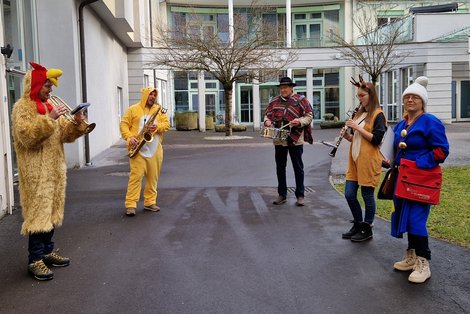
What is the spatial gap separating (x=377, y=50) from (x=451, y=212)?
22.5 m

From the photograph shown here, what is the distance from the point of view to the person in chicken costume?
190 inches

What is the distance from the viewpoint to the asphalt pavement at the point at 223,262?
4.36 m

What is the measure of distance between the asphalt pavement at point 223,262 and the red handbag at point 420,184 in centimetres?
76

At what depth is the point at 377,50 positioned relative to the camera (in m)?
28.9

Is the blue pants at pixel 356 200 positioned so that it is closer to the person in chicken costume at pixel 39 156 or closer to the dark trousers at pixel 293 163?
the dark trousers at pixel 293 163

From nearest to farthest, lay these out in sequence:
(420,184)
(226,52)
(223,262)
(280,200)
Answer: (420,184) → (223,262) → (280,200) → (226,52)

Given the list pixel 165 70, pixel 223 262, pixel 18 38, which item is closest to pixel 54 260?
pixel 223 262

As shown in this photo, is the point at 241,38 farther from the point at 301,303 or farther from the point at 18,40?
the point at 301,303

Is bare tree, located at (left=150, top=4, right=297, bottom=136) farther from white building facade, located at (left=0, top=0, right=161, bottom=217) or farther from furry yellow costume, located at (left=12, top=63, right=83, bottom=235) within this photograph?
furry yellow costume, located at (left=12, top=63, right=83, bottom=235)

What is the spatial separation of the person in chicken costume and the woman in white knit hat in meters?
3.11

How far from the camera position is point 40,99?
500 cm

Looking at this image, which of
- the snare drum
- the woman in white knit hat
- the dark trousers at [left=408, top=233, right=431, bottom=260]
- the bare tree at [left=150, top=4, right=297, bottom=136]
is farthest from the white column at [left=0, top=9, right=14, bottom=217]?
the bare tree at [left=150, top=4, right=297, bottom=136]

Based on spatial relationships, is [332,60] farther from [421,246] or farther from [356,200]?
[421,246]

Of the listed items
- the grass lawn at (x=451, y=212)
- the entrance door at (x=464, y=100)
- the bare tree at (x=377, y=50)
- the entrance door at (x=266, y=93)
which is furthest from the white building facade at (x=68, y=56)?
the entrance door at (x=464, y=100)
